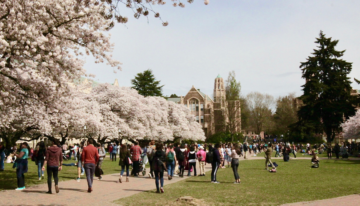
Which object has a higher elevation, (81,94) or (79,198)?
(81,94)

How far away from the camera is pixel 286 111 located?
3076 inches

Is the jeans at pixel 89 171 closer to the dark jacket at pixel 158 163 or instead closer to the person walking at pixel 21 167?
the dark jacket at pixel 158 163

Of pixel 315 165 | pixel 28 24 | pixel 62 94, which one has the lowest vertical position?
pixel 315 165

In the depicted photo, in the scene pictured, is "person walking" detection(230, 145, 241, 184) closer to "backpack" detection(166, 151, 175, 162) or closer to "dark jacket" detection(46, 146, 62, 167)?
"backpack" detection(166, 151, 175, 162)

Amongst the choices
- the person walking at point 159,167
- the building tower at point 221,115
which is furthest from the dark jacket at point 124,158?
the building tower at point 221,115

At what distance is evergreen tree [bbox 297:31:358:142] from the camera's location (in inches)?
1970

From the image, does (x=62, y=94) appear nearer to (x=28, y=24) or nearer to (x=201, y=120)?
(x=28, y=24)

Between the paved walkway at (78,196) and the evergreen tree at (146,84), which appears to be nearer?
the paved walkway at (78,196)

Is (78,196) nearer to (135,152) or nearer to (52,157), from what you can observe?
(52,157)

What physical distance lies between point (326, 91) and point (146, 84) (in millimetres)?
38281

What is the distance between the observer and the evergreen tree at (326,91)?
164 feet

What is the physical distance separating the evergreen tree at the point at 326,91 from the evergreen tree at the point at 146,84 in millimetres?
33068

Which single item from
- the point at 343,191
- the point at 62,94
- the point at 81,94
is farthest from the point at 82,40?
the point at 81,94

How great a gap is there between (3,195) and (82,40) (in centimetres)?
605
